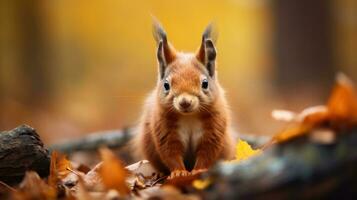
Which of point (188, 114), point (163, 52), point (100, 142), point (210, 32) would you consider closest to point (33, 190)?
point (188, 114)

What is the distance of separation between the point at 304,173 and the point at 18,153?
179 cm

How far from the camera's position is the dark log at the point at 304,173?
9.10ft

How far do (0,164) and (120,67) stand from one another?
2359 centimetres

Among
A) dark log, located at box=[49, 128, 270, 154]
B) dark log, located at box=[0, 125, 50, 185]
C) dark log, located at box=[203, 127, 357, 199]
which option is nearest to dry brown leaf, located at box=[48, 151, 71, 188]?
dark log, located at box=[0, 125, 50, 185]

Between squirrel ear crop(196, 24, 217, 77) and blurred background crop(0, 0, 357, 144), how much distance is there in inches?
20.3

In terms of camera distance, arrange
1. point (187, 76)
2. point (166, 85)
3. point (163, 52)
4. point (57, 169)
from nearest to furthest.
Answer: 1. point (57, 169)
2. point (187, 76)
3. point (166, 85)
4. point (163, 52)

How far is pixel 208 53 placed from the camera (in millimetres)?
4758

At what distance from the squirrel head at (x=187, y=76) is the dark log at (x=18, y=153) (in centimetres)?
93

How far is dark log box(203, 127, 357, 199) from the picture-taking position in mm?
2773

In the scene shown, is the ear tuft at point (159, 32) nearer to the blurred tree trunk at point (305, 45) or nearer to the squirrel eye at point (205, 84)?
the squirrel eye at point (205, 84)

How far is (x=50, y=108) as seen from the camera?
50.2ft

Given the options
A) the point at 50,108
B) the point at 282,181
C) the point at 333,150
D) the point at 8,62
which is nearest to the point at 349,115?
the point at 333,150

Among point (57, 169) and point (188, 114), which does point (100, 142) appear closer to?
point (188, 114)

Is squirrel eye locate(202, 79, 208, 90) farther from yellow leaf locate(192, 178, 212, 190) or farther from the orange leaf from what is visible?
the orange leaf
